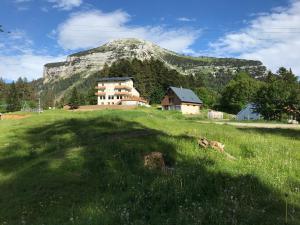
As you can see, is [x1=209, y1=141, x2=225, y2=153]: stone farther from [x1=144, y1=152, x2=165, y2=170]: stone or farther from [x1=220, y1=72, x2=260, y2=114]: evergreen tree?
[x1=220, y1=72, x2=260, y2=114]: evergreen tree

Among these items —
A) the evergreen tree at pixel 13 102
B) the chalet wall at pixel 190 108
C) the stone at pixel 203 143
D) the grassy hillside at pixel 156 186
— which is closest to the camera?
the grassy hillside at pixel 156 186

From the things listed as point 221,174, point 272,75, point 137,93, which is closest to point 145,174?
point 221,174

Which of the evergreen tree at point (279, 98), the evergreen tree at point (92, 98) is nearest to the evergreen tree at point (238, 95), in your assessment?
the evergreen tree at point (279, 98)

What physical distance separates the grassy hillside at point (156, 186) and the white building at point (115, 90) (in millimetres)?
123780

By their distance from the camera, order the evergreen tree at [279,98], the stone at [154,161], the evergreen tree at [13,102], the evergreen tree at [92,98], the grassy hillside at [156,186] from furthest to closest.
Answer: the evergreen tree at [92,98], the evergreen tree at [13,102], the stone at [154,161], the grassy hillside at [156,186], the evergreen tree at [279,98]

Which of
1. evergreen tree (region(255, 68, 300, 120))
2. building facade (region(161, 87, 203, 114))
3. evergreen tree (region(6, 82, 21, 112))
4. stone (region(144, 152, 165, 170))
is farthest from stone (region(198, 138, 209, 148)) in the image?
evergreen tree (region(6, 82, 21, 112))

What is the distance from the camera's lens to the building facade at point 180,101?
12500cm

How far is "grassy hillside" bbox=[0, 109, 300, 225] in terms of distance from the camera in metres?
11.1

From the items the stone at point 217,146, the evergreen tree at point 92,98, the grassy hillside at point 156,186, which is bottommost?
the grassy hillside at point 156,186

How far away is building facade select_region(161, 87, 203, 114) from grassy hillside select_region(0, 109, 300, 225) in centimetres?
10332

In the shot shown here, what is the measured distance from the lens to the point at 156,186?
13180 mm

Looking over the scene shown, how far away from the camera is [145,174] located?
51.1 ft

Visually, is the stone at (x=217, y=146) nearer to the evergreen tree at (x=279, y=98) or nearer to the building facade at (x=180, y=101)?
the evergreen tree at (x=279, y=98)

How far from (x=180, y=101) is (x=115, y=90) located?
122ft
